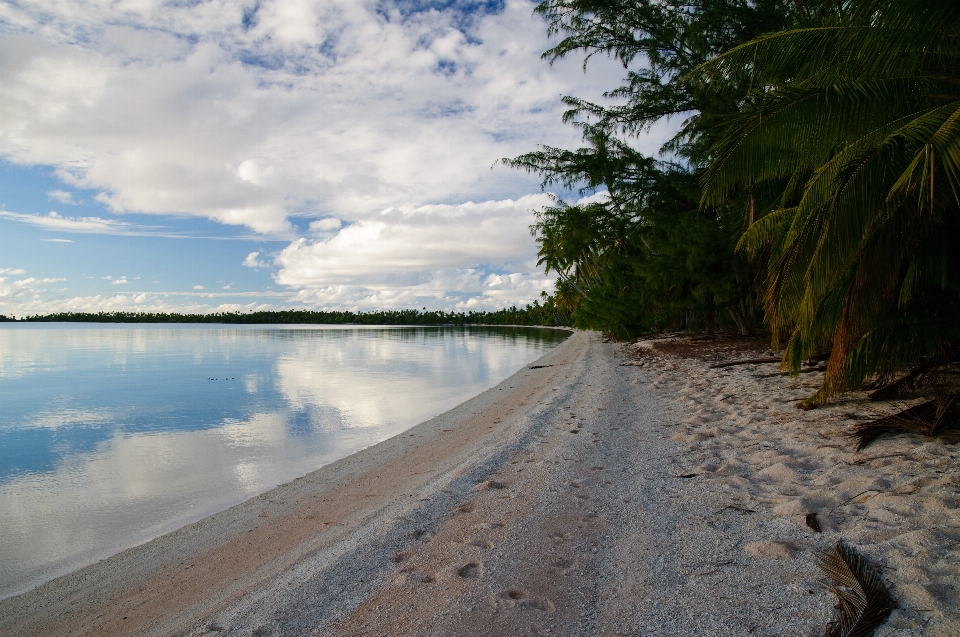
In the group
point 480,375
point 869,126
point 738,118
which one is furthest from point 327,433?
point 480,375

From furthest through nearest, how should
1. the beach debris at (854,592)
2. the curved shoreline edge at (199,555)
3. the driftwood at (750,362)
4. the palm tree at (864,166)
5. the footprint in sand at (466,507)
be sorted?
the driftwood at (750,362) < the footprint in sand at (466,507) < the palm tree at (864,166) < the curved shoreline edge at (199,555) < the beach debris at (854,592)

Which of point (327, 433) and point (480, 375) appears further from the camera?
point (480, 375)

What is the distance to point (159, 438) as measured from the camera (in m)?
10.3

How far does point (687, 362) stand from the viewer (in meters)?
13.9

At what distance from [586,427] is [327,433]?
531cm

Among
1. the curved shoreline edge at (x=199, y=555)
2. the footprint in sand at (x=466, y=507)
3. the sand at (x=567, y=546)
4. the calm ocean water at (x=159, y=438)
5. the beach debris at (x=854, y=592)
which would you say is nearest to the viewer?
the beach debris at (x=854, y=592)

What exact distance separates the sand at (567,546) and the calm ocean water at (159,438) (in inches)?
36.5

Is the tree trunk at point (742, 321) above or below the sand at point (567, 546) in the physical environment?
above

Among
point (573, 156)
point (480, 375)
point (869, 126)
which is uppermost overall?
point (573, 156)

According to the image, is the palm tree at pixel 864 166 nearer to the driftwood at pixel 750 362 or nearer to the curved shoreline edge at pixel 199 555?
the driftwood at pixel 750 362

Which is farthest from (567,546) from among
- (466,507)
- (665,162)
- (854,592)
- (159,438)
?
(665,162)

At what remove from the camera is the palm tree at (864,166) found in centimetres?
414

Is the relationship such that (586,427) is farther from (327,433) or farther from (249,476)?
(327,433)

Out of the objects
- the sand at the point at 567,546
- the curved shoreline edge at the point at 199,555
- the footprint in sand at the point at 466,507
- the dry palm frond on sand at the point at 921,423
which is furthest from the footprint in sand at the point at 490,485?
the dry palm frond on sand at the point at 921,423
